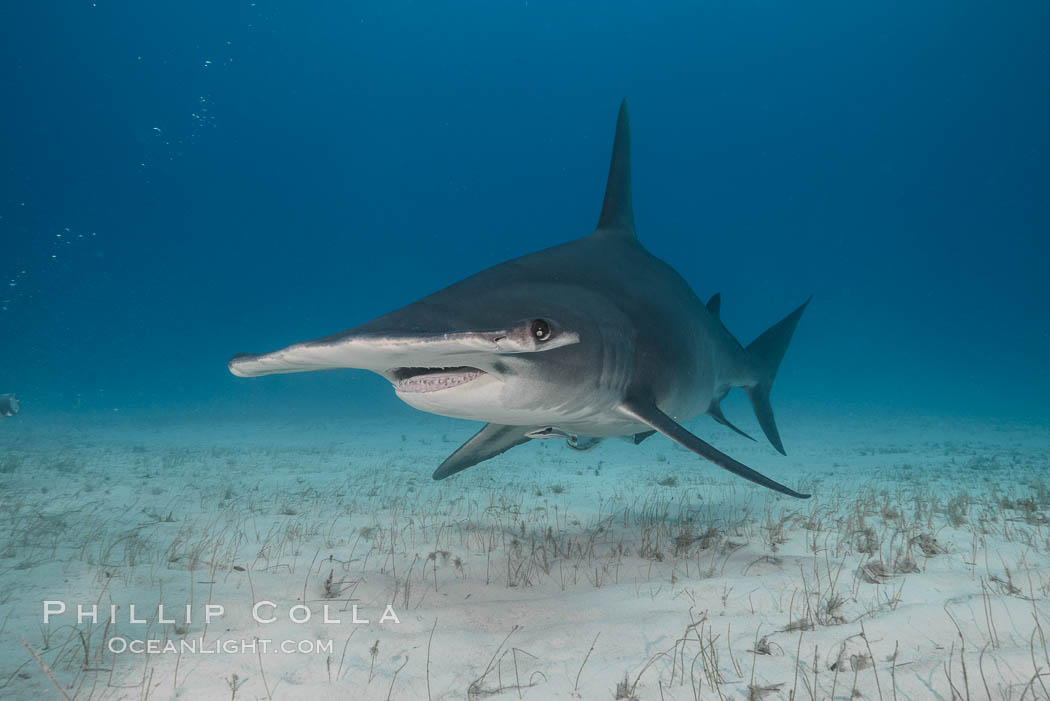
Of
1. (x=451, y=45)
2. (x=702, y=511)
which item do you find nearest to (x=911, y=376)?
(x=702, y=511)

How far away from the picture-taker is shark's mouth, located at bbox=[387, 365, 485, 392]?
8.73 feet

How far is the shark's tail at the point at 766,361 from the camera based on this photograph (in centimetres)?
631

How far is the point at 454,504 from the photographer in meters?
6.45

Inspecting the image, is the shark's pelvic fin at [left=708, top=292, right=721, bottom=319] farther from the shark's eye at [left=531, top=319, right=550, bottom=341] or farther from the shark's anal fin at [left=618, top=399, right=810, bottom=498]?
the shark's eye at [left=531, top=319, right=550, bottom=341]

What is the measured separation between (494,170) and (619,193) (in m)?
115

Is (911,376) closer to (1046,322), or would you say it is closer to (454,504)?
(1046,322)

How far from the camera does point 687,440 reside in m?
3.21

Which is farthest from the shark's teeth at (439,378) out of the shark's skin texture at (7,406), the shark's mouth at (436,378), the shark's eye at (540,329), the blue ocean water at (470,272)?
the shark's skin texture at (7,406)

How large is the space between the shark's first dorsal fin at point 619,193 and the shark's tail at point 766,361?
2415 millimetres

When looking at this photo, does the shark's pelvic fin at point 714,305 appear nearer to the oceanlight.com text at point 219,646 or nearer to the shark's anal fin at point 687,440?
the shark's anal fin at point 687,440

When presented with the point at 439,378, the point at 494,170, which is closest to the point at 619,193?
the point at 439,378

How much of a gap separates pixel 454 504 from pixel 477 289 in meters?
4.21

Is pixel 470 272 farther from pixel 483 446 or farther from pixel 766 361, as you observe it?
pixel 483 446

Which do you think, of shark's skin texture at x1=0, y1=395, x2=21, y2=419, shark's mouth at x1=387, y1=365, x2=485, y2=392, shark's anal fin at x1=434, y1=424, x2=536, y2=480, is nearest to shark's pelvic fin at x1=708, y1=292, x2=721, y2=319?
shark's anal fin at x1=434, y1=424, x2=536, y2=480
